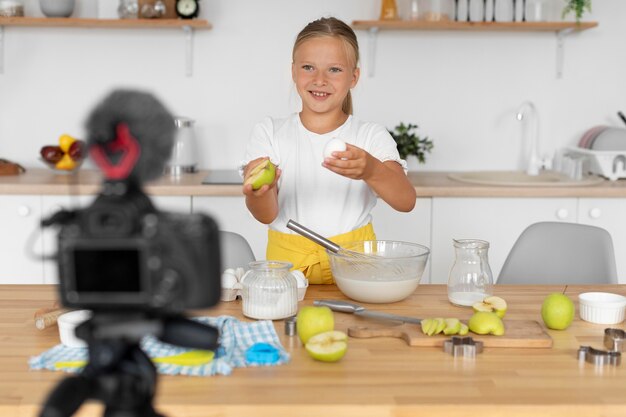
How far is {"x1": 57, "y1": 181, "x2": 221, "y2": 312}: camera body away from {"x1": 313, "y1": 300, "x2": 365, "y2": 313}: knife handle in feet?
3.43

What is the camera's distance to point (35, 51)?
339 centimetres

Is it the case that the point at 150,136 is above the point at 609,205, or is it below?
above

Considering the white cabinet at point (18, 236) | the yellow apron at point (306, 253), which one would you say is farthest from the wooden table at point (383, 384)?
the white cabinet at point (18, 236)

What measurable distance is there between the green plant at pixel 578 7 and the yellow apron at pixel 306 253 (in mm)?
1797

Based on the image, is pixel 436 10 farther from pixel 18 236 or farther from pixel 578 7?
pixel 18 236

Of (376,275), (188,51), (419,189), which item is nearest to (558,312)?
(376,275)

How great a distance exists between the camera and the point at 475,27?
128 inches

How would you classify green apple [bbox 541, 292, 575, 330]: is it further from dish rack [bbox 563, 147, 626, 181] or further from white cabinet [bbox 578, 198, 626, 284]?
dish rack [bbox 563, 147, 626, 181]

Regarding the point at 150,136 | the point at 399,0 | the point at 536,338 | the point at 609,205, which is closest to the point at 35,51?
the point at 399,0

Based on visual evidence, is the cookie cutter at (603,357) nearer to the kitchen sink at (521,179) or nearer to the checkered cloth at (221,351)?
the checkered cloth at (221,351)

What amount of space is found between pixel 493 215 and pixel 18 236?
6.08 feet

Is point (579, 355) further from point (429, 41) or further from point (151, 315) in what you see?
point (429, 41)

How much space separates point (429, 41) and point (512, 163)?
67 cm

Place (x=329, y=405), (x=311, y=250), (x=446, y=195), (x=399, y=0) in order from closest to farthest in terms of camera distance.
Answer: (x=329, y=405), (x=311, y=250), (x=446, y=195), (x=399, y=0)
